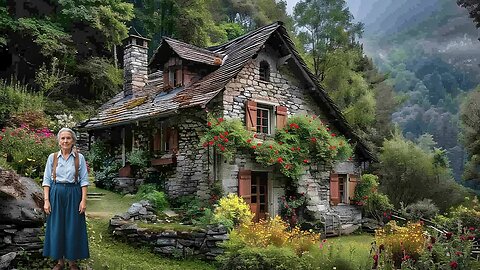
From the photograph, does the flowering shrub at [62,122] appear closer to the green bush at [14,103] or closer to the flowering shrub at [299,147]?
the green bush at [14,103]

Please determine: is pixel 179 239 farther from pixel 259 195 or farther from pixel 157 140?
pixel 157 140

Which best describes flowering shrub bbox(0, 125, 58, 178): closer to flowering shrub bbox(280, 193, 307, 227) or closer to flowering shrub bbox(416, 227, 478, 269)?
flowering shrub bbox(280, 193, 307, 227)

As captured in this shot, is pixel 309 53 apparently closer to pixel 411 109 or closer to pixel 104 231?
pixel 104 231

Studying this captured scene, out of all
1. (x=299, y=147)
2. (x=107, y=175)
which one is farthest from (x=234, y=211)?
(x=107, y=175)

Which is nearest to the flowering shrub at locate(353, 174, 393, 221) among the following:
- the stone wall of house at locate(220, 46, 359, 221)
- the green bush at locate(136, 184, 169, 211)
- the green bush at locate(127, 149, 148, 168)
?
the stone wall of house at locate(220, 46, 359, 221)

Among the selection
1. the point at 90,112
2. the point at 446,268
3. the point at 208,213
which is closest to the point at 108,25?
the point at 90,112

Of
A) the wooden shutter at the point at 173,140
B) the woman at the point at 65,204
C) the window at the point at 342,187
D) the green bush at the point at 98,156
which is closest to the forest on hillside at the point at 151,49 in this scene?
the green bush at the point at 98,156

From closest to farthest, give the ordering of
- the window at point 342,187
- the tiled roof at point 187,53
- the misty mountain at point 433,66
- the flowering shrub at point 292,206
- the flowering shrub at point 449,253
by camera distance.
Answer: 1. the flowering shrub at point 449,253
2. the flowering shrub at point 292,206
3. the tiled roof at point 187,53
4. the window at point 342,187
5. the misty mountain at point 433,66

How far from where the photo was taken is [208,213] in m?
10.6

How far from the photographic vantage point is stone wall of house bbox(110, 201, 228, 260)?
9250 mm

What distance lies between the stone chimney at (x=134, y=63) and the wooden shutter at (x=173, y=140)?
4.32 meters

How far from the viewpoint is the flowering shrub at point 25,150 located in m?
9.89

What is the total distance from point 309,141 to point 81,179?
9.21 meters

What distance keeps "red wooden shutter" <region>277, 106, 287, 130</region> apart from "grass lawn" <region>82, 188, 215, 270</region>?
595 centimetres
